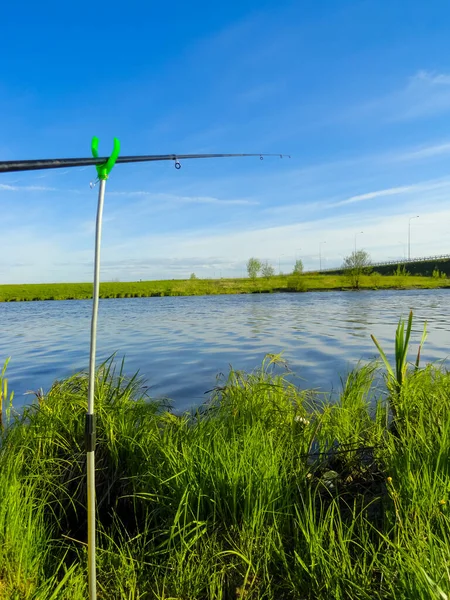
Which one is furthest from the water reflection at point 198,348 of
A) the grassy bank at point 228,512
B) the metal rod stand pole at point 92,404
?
the metal rod stand pole at point 92,404

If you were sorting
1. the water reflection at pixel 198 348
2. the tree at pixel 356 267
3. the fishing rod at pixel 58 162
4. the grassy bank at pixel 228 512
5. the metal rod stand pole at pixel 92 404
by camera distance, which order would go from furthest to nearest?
the tree at pixel 356 267 → the water reflection at pixel 198 348 → the grassy bank at pixel 228 512 → the metal rod stand pole at pixel 92 404 → the fishing rod at pixel 58 162

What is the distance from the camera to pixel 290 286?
75.5 meters

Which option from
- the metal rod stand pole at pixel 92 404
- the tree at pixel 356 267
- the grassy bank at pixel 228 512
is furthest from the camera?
the tree at pixel 356 267

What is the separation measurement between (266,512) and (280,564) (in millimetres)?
317

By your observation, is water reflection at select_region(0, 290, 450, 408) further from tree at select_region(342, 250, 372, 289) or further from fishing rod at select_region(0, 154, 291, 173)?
tree at select_region(342, 250, 372, 289)

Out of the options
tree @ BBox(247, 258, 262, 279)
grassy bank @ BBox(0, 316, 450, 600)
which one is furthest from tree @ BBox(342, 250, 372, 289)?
grassy bank @ BBox(0, 316, 450, 600)

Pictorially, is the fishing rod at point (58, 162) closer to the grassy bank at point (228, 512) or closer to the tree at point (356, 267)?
the grassy bank at point (228, 512)

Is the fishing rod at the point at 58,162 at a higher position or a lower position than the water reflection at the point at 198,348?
higher

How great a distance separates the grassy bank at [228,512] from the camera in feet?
7.97

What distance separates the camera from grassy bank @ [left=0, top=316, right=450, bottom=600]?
2.43 meters

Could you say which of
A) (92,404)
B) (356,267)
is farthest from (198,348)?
(356,267)

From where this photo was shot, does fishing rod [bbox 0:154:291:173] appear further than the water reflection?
No

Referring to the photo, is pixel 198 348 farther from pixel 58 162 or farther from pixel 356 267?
pixel 356 267

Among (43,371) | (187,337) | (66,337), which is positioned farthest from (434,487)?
(66,337)
